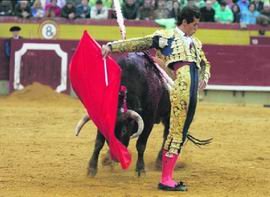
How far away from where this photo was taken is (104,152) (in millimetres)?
7250

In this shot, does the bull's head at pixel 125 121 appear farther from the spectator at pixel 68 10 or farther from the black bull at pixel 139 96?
the spectator at pixel 68 10

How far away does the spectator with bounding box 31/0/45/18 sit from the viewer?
1423 cm

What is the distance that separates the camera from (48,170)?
245 inches

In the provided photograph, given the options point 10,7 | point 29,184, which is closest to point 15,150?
point 29,184

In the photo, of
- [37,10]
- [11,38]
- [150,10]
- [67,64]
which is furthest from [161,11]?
[11,38]

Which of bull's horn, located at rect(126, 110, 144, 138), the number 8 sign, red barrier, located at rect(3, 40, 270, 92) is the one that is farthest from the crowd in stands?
bull's horn, located at rect(126, 110, 144, 138)

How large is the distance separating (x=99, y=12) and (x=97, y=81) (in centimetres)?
844

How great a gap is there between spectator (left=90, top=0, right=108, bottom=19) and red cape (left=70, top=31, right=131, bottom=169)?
328 inches

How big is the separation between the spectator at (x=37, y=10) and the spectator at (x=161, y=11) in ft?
7.19

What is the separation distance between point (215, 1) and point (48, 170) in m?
8.60

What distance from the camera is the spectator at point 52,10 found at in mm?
13959

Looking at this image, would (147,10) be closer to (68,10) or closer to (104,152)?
(68,10)

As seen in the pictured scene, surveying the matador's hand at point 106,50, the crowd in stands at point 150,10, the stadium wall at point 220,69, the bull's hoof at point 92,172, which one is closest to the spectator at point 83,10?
the crowd in stands at point 150,10

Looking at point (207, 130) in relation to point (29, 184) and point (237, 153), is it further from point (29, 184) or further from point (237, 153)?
point (29, 184)
